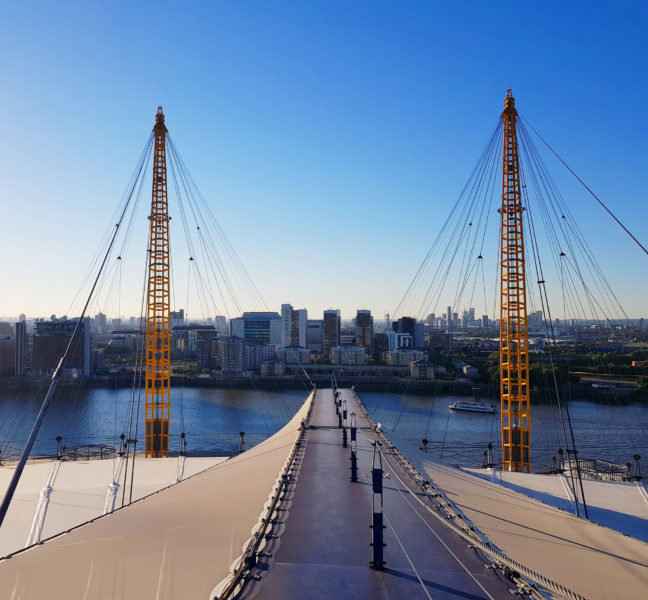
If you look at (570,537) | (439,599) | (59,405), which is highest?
(439,599)

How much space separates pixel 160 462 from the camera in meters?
6.22

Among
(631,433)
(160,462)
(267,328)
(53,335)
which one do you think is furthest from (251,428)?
(267,328)

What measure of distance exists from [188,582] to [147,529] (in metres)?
0.60

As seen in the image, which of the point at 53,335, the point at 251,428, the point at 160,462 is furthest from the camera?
the point at 53,335

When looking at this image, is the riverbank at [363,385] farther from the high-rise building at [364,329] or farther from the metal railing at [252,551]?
the metal railing at [252,551]

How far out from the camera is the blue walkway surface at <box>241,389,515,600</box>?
140cm

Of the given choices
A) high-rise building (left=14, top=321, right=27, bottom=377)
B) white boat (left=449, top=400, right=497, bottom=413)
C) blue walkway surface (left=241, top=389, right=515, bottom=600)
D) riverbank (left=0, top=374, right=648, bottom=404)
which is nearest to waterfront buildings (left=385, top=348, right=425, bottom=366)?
riverbank (left=0, top=374, right=648, bottom=404)

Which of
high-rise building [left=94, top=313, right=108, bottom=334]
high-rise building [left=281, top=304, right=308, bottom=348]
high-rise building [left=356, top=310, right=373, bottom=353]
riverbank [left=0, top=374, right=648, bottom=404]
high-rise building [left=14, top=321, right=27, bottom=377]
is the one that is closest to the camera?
high-rise building [left=94, top=313, right=108, bottom=334]

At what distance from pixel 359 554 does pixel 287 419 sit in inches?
493

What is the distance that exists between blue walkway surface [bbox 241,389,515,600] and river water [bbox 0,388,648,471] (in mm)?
6043

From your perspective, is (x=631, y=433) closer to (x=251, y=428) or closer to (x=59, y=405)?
(x=251, y=428)

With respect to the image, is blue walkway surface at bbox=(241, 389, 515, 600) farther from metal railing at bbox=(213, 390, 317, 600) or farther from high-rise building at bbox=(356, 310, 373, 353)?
high-rise building at bbox=(356, 310, 373, 353)

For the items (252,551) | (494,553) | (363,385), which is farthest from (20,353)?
(494,553)

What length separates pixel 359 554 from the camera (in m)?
1.66
